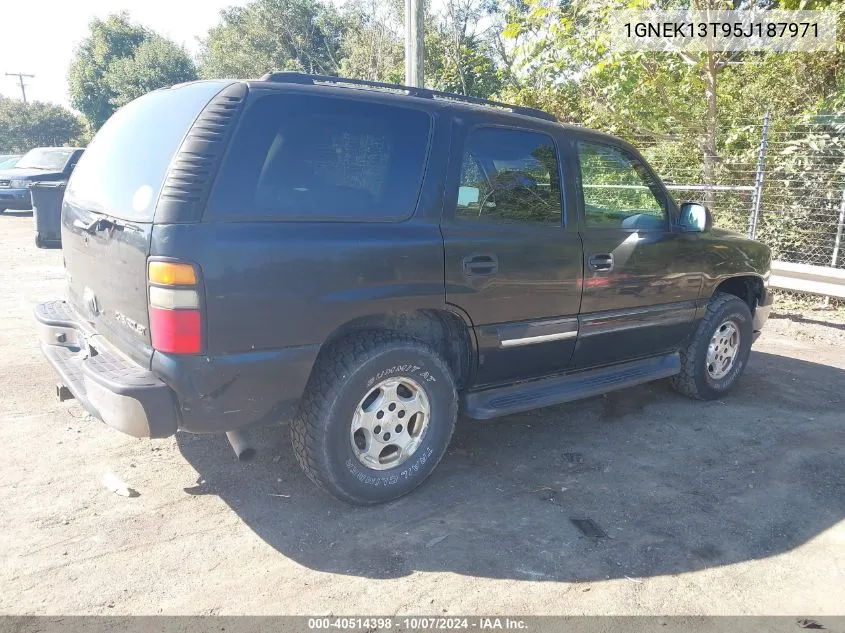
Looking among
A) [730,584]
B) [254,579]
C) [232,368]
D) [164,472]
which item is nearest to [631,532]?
[730,584]

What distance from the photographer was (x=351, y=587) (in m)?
2.61

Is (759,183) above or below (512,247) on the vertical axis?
above

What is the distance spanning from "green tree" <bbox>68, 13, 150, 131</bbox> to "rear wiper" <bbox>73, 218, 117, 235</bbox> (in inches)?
1472

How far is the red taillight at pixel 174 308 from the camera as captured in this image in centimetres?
255

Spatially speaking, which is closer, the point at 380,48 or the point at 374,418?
the point at 374,418

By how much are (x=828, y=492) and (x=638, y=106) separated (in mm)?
8214

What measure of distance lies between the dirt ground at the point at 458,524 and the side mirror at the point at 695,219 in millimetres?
1377

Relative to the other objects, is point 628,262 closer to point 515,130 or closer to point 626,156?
point 626,156

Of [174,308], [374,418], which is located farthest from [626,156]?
[174,308]

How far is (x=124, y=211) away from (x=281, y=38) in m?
29.3

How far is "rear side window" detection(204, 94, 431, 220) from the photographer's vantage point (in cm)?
270

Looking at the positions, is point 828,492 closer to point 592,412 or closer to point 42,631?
point 592,412

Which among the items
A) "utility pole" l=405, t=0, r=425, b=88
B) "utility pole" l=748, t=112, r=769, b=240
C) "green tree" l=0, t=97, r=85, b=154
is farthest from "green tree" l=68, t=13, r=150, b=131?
"utility pole" l=748, t=112, r=769, b=240

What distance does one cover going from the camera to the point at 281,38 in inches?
1142
